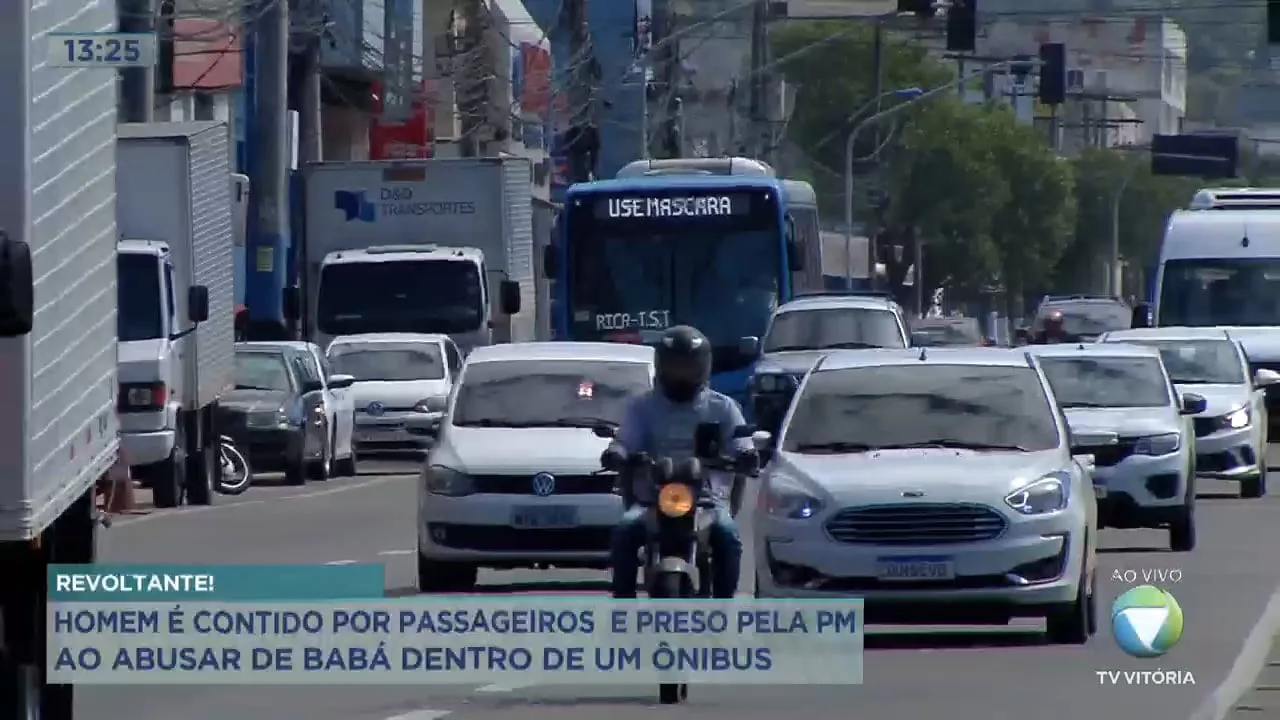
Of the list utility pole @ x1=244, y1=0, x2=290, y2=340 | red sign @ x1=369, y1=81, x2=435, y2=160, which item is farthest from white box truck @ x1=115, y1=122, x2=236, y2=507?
red sign @ x1=369, y1=81, x2=435, y2=160

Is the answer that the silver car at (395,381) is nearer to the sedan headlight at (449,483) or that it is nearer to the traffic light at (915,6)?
the traffic light at (915,6)

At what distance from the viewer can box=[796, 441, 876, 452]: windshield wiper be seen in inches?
690

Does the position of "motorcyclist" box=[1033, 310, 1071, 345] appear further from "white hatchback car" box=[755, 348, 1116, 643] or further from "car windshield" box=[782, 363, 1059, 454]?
"white hatchback car" box=[755, 348, 1116, 643]

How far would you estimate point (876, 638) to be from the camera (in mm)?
17469

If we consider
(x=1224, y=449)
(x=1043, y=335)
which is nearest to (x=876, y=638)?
(x=1224, y=449)

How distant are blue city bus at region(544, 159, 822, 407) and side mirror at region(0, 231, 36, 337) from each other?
99.5 feet

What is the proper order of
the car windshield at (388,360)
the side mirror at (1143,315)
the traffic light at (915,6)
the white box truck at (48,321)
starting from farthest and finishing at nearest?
1. the traffic light at (915,6)
2. the side mirror at (1143,315)
3. the car windshield at (388,360)
4. the white box truck at (48,321)

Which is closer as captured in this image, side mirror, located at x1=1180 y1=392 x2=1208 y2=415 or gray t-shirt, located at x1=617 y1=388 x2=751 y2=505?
gray t-shirt, located at x1=617 y1=388 x2=751 y2=505

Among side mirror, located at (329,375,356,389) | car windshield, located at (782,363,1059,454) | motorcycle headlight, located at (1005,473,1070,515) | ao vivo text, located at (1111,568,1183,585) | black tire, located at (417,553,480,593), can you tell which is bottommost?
side mirror, located at (329,375,356,389)

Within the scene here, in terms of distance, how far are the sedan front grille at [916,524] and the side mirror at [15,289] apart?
803cm

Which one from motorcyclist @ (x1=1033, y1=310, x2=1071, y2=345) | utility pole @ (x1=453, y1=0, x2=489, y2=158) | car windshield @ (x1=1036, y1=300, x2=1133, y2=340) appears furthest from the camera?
utility pole @ (x1=453, y1=0, x2=489, y2=158)

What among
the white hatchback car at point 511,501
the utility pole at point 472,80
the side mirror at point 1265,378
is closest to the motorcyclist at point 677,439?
the white hatchback car at point 511,501

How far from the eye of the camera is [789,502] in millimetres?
16797

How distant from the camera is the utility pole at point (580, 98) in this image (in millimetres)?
67625
